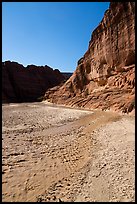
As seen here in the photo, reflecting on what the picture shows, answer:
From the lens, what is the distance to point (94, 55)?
53.5 meters

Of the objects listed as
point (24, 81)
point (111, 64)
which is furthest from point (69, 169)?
point (24, 81)

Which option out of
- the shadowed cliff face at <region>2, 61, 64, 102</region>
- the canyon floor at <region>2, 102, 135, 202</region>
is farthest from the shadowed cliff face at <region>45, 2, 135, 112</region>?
the shadowed cliff face at <region>2, 61, 64, 102</region>

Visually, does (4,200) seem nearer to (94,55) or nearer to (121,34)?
(121,34)

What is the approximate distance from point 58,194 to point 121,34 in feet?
127

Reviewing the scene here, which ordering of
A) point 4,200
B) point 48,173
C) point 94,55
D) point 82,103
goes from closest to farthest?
point 4,200 → point 48,173 → point 82,103 → point 94,55

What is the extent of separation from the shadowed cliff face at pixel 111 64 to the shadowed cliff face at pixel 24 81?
47.5 meters

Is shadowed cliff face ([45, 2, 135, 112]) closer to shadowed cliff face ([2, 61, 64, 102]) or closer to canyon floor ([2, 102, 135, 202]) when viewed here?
canyon floor ([2, 102, 135, 202])

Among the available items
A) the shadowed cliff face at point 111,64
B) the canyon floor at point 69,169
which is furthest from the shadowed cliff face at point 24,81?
the canyon floor at point 69,169

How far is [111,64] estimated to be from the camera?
43906 mm

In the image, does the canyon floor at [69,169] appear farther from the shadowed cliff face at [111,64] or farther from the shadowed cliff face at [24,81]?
the shadowed cliff face at [24,81]

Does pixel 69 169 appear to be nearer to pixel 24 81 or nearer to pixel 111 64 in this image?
pixel 111 64

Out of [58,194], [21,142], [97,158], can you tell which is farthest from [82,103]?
[58,194]

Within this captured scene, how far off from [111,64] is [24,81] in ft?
248

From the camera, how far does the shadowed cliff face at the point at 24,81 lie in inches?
4080
